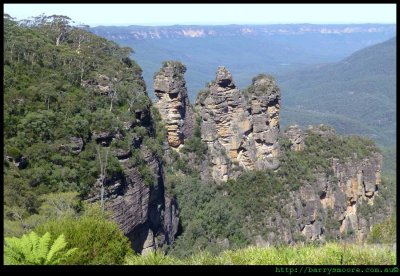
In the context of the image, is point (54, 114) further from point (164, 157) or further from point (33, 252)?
point (164, 157)

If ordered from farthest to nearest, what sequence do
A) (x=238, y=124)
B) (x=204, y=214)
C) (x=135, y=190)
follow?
(x=238, y=124), (x=204, y=214), (x=135, y=190)

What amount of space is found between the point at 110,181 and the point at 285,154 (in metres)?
29.7

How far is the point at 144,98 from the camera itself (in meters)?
37.2

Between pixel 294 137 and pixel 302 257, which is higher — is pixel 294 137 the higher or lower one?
the lower one

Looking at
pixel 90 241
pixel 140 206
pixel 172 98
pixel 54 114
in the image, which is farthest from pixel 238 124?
pixel 90 241

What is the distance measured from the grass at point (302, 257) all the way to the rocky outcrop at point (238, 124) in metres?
39.9

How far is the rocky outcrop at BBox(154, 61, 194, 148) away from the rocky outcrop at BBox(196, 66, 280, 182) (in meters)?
3.33

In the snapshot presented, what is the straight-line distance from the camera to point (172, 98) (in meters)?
47.9

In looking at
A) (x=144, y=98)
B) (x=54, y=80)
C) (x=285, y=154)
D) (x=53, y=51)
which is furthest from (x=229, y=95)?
(x=54, y=80)

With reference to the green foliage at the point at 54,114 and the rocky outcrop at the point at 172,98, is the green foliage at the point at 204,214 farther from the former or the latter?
the green foliage at the point at 54,114

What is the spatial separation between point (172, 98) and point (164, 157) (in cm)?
506

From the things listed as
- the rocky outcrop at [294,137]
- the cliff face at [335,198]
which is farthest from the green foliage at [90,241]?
the rocky outcrop at [294,137]

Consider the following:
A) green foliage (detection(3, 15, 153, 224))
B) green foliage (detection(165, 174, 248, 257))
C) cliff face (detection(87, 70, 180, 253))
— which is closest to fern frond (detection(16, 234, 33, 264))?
green foliage (detection(3, 15, 153, 224))

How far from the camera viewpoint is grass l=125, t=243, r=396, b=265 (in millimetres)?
9656
